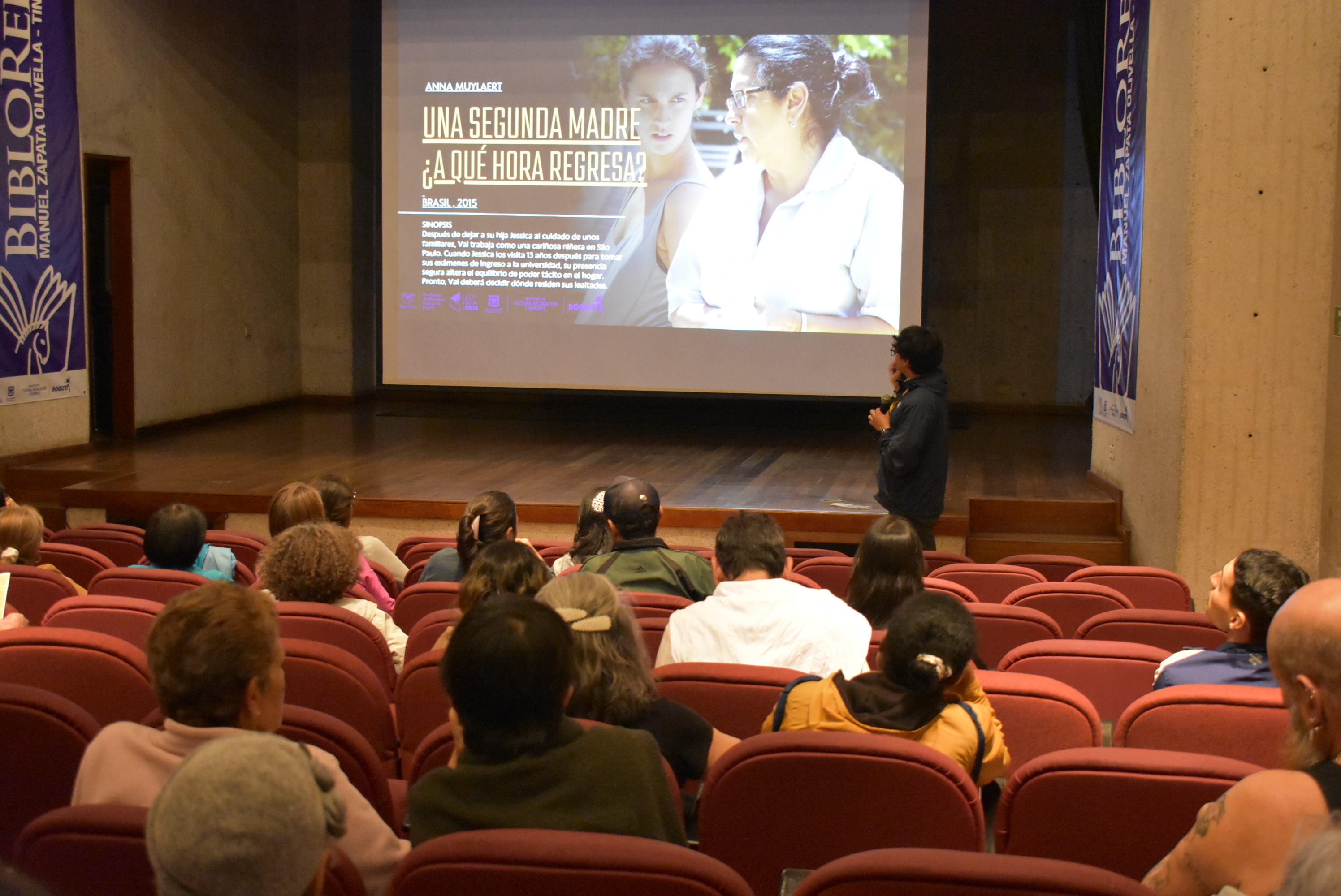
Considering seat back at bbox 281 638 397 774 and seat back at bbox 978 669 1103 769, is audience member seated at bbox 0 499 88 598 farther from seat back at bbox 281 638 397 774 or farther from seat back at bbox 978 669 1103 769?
seat back at bbox 978 669 1103 769

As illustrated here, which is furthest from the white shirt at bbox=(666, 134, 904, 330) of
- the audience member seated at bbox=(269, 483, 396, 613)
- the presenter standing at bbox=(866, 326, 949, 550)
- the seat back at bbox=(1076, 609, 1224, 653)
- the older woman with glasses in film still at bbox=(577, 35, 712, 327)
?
the seat back at bbox=(1076, 609, 1224, 653)

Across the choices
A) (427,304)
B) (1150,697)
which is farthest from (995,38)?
(1150,697)

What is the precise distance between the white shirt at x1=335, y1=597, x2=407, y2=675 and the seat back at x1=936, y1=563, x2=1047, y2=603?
1813 millimetres

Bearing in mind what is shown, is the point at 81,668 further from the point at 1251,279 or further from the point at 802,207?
the point at 802,207

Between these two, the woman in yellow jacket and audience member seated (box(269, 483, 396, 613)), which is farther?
audience member seated (box(269, 483, 396, 613))

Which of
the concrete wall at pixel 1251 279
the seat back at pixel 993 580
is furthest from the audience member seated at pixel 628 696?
the concrete wall at pixel 1251 279

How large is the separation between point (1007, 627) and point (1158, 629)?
15.3 inches

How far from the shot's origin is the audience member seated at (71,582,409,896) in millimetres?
1604

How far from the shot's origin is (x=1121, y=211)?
641 centimetres

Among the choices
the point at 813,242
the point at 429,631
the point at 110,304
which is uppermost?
the point at 813,242

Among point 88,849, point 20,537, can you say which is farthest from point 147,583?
point 88,849

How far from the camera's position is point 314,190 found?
Result: 1155 cm

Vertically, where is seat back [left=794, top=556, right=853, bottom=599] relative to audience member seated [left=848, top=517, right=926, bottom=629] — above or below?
below

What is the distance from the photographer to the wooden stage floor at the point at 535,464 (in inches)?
259
